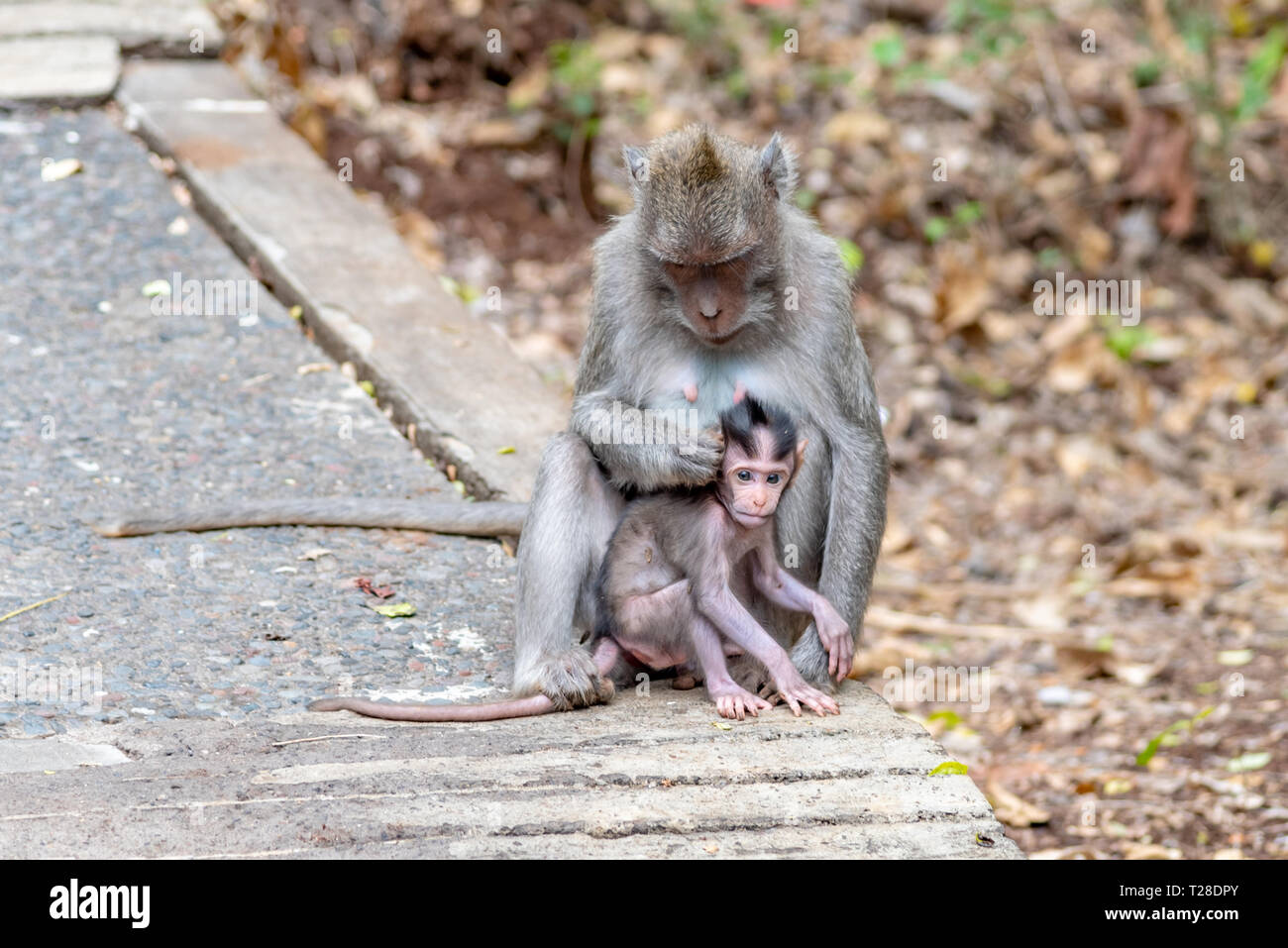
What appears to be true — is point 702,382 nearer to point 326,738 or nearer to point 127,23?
point 326,738

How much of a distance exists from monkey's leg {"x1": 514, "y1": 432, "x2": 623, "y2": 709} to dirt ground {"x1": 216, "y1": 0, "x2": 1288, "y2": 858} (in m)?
2.50

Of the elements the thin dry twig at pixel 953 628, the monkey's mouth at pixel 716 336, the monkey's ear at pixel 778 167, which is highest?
the monkey's ear at pixel 778 167

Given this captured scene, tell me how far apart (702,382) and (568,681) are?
2.89 ft

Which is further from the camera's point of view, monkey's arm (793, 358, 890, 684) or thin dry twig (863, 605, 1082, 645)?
thin dry twig (863, 605, 1082, 645)

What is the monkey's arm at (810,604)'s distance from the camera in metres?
4.49

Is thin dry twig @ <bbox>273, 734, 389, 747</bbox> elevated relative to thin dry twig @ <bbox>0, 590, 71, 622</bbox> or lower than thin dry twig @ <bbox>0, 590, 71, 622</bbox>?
lower

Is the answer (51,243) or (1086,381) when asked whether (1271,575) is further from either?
(51,243)

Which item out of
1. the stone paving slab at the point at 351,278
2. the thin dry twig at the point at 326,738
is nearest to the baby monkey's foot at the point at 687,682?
the thin dry twig at the point at 326,738

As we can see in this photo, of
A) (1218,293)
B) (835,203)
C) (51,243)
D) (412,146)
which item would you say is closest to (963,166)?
(835,203)

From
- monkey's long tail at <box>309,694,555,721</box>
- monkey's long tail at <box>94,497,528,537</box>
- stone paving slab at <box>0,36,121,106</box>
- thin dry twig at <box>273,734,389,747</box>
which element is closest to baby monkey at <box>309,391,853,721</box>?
monkey's long tail at <box>309,694,555,721</box>

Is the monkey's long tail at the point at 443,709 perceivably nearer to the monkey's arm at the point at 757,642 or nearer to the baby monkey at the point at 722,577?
the baby monkey at the point at 722,577

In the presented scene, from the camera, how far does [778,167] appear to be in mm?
4551

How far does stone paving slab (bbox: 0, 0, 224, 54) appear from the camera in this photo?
28.5 feet

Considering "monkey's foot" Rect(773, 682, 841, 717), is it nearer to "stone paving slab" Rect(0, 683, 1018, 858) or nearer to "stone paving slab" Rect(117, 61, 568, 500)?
"stone paving slab" Rect(0, 683, 1018, 858)
